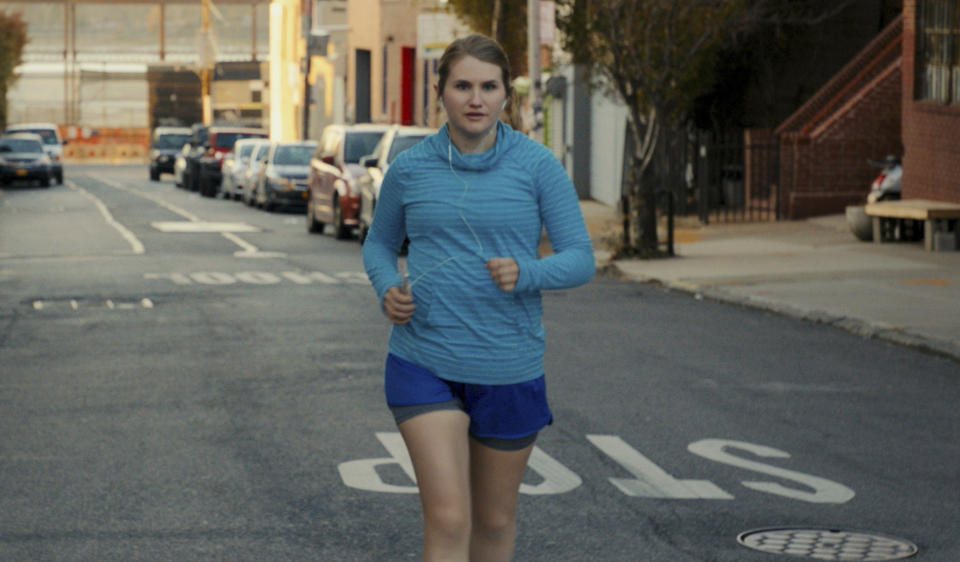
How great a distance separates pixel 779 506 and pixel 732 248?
15.9 metres

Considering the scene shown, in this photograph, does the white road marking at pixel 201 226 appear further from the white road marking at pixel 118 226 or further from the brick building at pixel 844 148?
the brick building at pixel 844 148

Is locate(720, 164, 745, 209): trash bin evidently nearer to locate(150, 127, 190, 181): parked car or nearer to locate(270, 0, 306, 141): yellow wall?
locate(150, 127, 190, 181): parked car

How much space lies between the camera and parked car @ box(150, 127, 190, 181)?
6462cm

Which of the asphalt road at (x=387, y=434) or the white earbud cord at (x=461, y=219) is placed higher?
the white earbud cord at (x=461, y=219)

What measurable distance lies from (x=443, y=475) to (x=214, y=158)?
45.7 m

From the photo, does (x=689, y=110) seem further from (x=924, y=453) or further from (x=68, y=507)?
(x=68, y=507)

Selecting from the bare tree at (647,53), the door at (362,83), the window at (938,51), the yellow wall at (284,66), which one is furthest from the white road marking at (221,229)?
the yellow wall at (284,66)

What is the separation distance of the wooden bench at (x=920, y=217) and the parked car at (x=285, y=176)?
54.0 feet

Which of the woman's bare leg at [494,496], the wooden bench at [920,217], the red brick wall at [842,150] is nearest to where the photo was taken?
the woman's bare leg at [494,496]

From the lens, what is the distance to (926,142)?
24375 mm

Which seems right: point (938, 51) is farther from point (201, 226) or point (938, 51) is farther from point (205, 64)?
point (205, 64)

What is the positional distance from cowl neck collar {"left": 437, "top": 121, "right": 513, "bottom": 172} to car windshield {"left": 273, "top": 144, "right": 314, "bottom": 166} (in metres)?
34.4

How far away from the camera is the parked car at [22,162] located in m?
55.9

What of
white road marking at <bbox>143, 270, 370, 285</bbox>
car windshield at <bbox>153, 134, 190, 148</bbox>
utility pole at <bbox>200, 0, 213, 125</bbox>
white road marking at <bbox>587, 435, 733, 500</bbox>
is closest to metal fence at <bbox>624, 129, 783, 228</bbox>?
white road marking at <bbox>143, 270, 370, 285</bbox>
